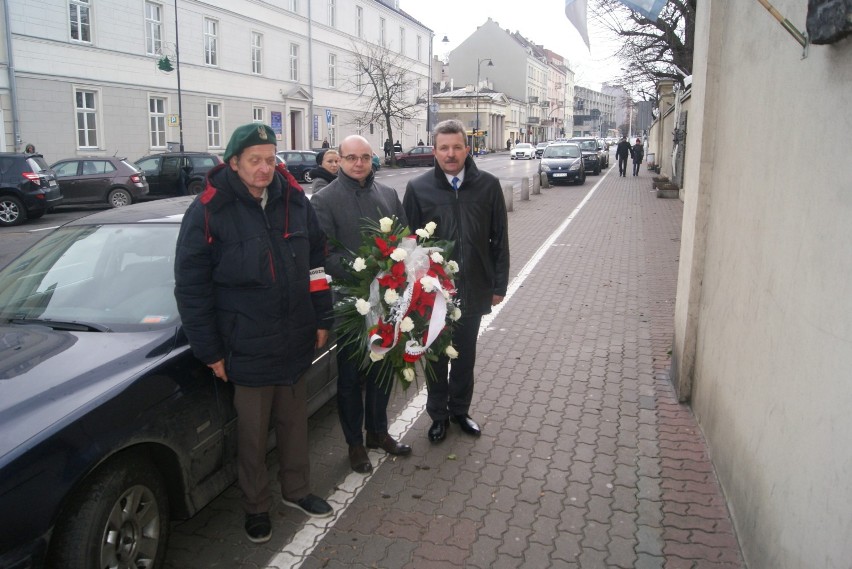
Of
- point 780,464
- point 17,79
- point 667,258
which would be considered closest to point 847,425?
point 780,464

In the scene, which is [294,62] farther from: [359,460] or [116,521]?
[116,521]

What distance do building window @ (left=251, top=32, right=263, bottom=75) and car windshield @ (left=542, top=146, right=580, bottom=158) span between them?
1731 cm

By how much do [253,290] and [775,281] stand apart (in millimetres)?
2431

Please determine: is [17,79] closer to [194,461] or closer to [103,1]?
[103,1]

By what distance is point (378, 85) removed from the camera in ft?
160

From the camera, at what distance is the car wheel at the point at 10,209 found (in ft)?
53.6

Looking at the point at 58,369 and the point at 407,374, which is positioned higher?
the point at 58,369

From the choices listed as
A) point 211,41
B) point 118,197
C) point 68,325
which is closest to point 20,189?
point 118,197

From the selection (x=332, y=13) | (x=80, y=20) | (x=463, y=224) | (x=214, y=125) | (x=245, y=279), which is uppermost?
(x=332, y=13)

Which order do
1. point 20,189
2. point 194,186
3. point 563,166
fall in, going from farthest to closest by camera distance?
point 563,166
point 194,186
point 20,189

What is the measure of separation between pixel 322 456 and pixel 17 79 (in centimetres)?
2445

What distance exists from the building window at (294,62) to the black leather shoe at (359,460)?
131 feet

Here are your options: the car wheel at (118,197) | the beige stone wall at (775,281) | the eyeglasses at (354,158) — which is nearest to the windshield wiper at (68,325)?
the eyeglasses at (354,158)

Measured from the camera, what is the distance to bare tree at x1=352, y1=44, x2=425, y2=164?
47.3m
